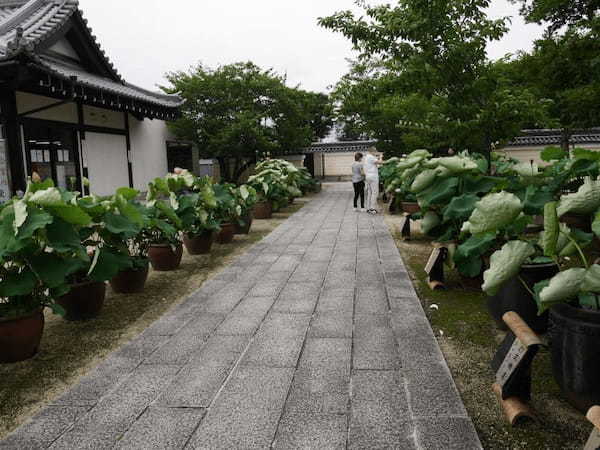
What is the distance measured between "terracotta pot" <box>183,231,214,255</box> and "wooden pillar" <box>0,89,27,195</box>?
4.71 metres

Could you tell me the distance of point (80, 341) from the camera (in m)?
3.67

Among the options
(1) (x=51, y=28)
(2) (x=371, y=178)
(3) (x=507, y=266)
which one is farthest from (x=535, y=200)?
(1) (x=51, y=28)

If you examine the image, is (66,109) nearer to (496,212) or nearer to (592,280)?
(496,212)

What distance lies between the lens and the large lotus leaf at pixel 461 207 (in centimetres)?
422

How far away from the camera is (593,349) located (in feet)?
7.22

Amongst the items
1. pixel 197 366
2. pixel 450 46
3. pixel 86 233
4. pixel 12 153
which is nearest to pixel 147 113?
pixel 12 153

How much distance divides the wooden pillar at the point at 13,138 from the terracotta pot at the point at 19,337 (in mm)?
7106

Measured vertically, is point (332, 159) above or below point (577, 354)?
above

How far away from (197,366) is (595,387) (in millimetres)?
2228

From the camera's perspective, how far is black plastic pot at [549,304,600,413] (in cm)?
221

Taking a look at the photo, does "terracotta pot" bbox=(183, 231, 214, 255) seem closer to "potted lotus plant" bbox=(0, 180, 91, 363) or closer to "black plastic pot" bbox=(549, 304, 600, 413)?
"potted lotus plant" bbox=(0, 180, 91, 363)

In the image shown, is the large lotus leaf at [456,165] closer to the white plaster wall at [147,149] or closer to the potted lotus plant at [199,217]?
the potted lotus plant at [199,217]

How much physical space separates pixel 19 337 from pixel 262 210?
27.5 feet

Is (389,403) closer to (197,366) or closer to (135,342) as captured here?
(197,366)
